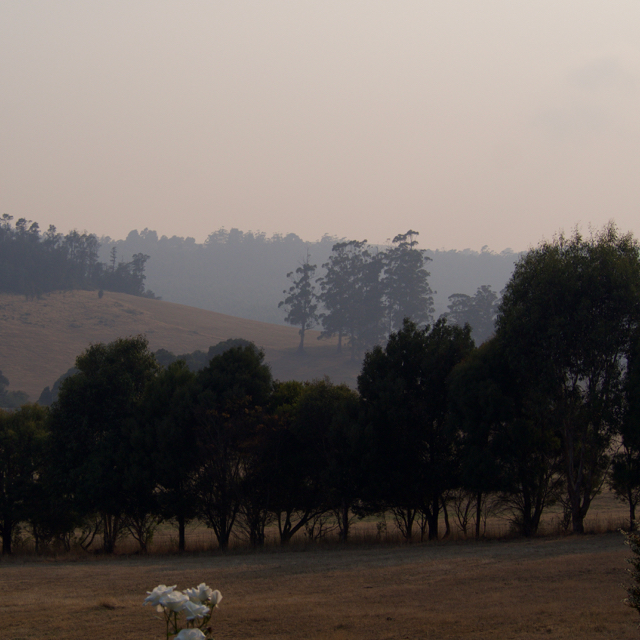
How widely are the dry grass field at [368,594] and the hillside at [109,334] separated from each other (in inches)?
3052

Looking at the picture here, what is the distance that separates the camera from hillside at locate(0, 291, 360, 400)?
335ft

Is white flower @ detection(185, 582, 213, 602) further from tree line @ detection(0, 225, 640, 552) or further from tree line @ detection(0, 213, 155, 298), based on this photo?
tree line @ detection(0, 213, 155, 298)

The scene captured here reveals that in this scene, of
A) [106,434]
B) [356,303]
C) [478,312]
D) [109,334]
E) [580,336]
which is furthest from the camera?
[109,334]

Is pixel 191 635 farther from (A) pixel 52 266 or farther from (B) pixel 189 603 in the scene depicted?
Result: (A) pixel 52 266

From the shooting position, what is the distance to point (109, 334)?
4673 inches

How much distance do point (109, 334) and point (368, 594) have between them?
11253cm

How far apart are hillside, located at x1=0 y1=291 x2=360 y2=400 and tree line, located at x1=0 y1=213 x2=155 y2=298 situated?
3816mm

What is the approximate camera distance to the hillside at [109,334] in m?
102

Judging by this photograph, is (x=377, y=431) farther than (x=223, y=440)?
No

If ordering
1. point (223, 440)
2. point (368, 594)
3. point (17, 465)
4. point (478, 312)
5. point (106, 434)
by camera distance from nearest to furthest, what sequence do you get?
point (368, 594) → point (223, 440) → point (106, 434) → point (17, 465) → point (478, 312)

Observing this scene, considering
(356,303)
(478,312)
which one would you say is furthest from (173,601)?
(478,312)

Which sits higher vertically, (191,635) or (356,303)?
(356,303)

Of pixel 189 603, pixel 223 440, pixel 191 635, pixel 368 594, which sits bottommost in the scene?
pixel 368 594

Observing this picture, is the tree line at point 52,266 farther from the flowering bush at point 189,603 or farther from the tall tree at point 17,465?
the flowering bush at point 189,603
